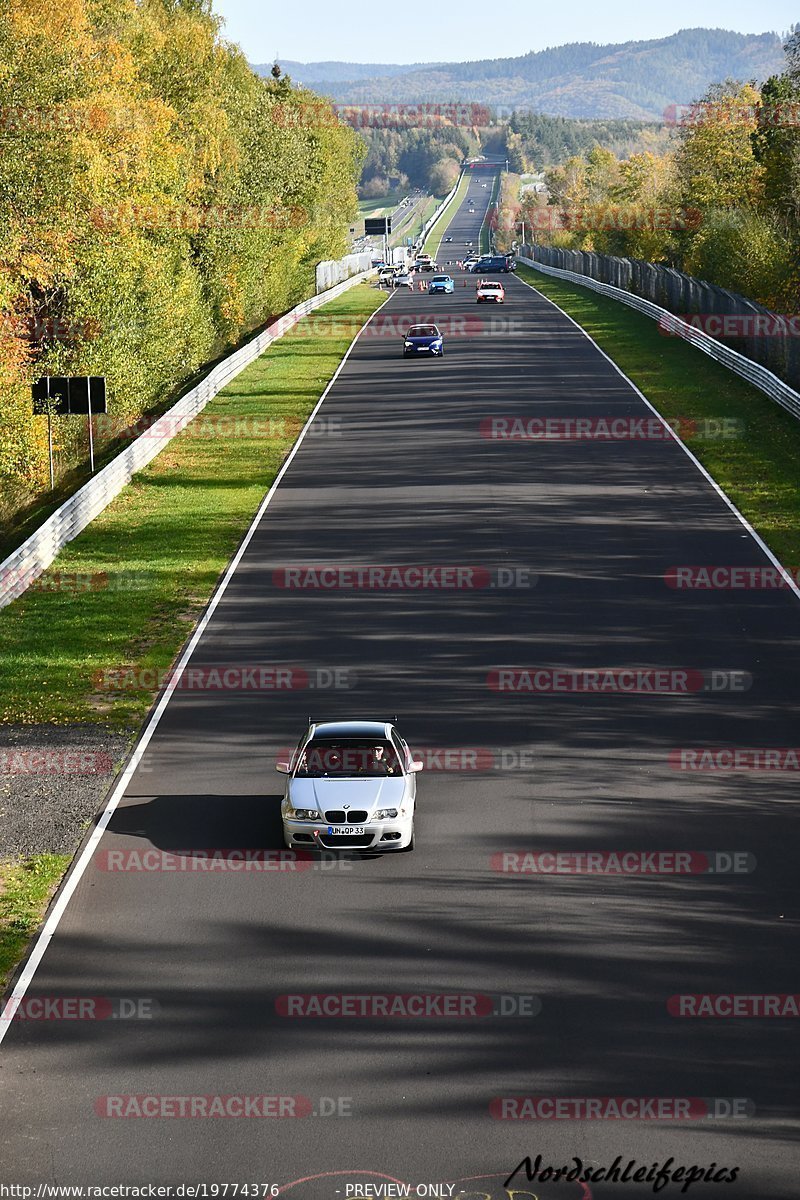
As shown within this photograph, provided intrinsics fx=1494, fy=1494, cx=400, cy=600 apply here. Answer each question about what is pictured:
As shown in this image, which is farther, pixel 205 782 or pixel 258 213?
pixel 258 213

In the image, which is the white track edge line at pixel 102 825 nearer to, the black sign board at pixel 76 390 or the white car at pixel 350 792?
the white car at pixel 350 792

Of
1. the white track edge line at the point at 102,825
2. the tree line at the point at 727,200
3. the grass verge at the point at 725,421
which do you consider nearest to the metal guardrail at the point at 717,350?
the grass verge at the point at 725,421

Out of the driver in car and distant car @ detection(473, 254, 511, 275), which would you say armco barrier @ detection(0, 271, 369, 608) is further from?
Answer: distant car @ detection(473, 254, 511, 275)

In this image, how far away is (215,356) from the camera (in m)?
71.5

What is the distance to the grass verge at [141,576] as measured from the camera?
2373cm

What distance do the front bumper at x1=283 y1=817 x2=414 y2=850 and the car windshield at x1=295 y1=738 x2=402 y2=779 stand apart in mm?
774

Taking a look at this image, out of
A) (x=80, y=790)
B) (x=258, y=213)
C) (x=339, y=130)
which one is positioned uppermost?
(x=339, y=130)

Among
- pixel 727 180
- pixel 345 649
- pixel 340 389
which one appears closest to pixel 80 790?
pixel 345 649

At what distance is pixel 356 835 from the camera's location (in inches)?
653

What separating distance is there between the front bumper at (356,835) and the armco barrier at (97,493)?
1378 cm

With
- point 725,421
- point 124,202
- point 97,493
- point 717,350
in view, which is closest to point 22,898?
point 97,493

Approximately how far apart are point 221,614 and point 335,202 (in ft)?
314

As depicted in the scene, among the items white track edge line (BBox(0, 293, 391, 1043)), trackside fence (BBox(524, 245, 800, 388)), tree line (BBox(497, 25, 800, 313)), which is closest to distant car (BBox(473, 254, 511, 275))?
tree line (BBox(497, 25, 800, 313))

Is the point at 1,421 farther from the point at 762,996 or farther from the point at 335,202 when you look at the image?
the point at 335,202
